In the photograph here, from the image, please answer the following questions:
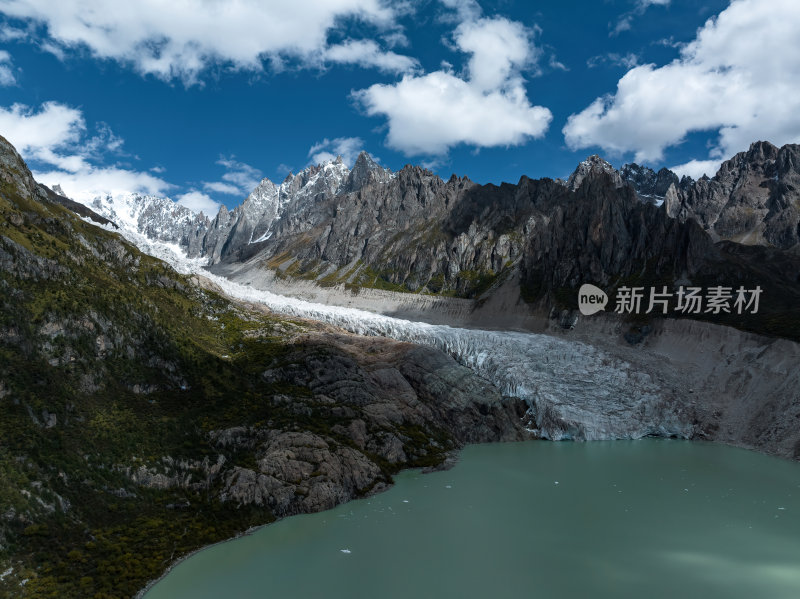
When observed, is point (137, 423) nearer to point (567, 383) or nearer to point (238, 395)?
point (238, 395)

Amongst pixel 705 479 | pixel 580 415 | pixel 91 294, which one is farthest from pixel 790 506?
pixel 91 294

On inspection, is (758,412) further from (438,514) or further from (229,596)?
(229,596)

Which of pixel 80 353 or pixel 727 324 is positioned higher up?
pixel 727 324

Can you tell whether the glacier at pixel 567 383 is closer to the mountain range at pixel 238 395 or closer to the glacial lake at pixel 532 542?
the mountain range at pixel 238 395

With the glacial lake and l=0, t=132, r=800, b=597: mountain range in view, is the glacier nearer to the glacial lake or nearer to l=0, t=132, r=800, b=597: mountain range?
l=0, t=132, r=800, b=597: mountain range

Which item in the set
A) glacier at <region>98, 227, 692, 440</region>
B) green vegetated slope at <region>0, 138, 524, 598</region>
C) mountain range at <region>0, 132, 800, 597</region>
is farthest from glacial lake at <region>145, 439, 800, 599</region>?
glacier at <region>98, 227, 692, 440</region>

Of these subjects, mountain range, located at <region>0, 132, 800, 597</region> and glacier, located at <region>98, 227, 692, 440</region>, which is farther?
glacier, located at <region>98, 227, 692, 440</region>

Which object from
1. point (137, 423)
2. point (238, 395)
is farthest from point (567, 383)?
point (137, 423)
